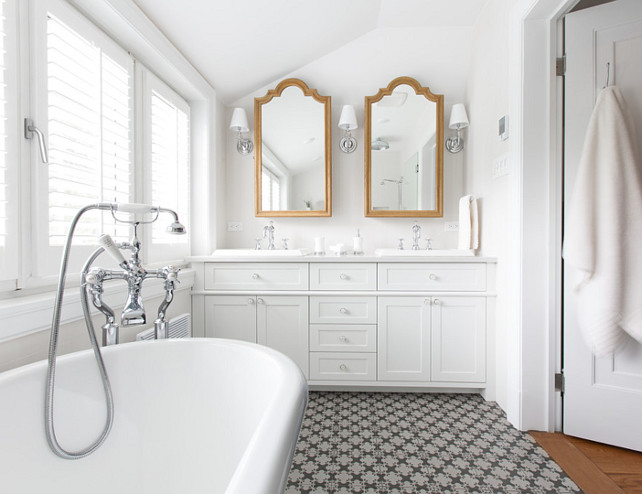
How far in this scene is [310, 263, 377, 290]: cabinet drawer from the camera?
2.02m

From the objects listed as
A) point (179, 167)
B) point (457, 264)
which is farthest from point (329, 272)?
point (179, 167)

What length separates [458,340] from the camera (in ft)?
6.51

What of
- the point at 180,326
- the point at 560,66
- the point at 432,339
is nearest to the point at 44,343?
the point at 180,326

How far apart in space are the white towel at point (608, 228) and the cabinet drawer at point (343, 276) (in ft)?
3.17

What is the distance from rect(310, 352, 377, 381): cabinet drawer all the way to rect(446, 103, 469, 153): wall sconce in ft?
5.13

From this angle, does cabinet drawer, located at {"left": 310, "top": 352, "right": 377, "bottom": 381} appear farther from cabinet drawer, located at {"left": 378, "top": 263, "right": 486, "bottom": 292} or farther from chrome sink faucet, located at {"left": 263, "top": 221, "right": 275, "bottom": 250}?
chrome sink faucet, located at {"left": 263, "top": 221, "right": 275, "bottom": 250}

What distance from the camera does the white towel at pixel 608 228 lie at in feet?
4.62

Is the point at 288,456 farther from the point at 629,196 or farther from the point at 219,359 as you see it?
Result: the point at 629,196

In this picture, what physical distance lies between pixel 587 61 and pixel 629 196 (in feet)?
2.23

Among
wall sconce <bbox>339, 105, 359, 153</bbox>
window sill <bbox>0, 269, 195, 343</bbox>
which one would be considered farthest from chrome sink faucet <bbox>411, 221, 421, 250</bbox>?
window sill <bbox>0, 269, 195, 343</bbox>

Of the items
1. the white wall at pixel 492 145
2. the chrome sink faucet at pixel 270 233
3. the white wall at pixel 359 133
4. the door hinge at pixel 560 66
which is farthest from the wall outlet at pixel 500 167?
the chrome sink faucet at pixel 270 233

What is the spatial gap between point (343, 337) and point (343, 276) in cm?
37

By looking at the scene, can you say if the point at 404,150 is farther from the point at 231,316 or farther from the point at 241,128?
the point at 231,316

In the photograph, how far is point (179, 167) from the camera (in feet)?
7.18
